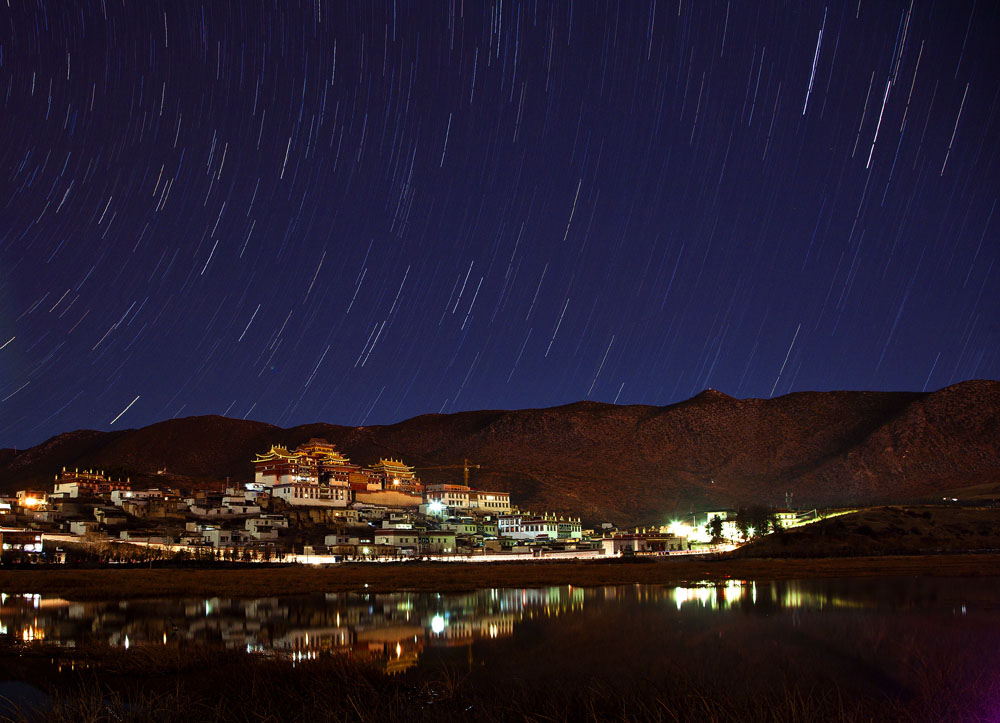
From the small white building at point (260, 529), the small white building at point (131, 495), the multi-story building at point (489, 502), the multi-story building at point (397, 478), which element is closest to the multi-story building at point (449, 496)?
the multi-story building at point (489, 502)

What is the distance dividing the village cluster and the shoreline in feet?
59.4

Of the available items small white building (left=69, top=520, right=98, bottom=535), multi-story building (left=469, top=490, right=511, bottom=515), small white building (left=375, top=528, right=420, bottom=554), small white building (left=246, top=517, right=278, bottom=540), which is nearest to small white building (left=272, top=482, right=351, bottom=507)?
small white building (left=246, top=517, right=278, bottom=540)

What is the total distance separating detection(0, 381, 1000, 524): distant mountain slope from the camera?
12362 centimetres

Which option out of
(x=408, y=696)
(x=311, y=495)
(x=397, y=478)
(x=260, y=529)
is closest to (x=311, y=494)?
A: (x=311, y=495)

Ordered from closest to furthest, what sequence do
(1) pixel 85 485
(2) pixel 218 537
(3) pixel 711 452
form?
(2) pixel 218 537 → (1) pixel 85 485 → (3) pixel 711 452

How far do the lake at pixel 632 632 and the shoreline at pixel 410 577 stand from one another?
9.62 feet

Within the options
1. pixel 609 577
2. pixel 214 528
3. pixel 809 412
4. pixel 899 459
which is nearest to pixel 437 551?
pixel 214 528

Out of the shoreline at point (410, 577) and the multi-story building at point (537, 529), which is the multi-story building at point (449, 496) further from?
the shoreline at point (410, 577)

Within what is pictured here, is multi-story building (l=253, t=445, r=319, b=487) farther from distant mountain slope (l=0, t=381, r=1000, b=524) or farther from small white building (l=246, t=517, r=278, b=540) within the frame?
small white building (l=246, t=517, r=278, b=540)

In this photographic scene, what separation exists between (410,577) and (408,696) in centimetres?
3184

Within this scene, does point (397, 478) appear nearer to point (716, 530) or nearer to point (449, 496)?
point (449, 496)

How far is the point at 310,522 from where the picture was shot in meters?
80.2

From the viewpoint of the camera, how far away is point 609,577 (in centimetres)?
4244

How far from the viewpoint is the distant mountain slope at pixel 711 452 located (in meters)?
124
